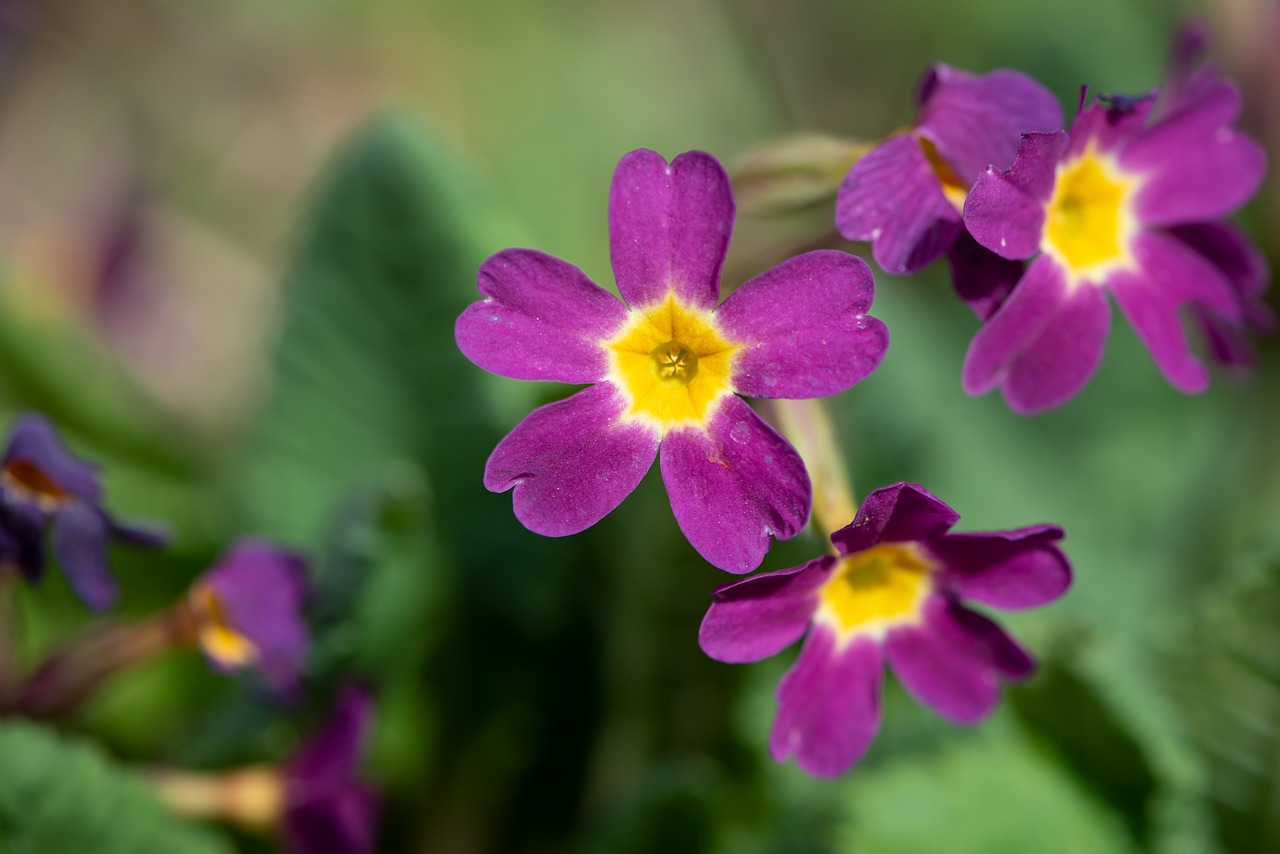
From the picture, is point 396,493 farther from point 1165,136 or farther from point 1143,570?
point 1143,570

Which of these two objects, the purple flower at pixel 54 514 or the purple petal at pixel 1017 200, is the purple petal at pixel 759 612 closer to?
the purple petal at pixel 1017 200

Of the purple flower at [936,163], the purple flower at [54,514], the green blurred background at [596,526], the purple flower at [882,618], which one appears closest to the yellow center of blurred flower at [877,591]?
the purple flower at [882,618]

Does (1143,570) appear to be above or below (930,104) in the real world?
below

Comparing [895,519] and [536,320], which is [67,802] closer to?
[536,320]

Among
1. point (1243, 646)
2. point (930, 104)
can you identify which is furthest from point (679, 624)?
point (930, 104)

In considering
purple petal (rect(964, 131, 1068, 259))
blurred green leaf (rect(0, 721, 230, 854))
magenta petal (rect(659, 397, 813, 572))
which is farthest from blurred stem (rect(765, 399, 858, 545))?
blurred green leaf (rect(0, 721, 230, 854))

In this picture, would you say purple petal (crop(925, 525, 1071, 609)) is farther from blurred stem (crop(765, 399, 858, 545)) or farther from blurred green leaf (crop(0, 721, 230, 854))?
blurred green leaf (crop(0, 721, 230, 854))
